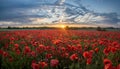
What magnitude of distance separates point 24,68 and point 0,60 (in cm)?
102

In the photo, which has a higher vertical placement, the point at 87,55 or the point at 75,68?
the point at 87,55

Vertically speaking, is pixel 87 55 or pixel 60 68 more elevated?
pixel 87 55

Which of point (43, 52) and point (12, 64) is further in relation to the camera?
point (43, 52)

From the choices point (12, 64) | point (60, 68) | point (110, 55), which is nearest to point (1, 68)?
point (12, 64)

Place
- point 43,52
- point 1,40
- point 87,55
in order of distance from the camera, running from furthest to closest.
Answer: point 1,40
point 43,52
point 87,55

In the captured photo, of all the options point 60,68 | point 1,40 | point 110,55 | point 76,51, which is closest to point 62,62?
point 60,68

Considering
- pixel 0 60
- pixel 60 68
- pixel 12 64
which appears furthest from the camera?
pixel 0 60

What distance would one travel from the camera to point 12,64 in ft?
16.6

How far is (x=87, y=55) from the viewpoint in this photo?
430 cm

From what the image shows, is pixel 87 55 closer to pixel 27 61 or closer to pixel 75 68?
pixel 75 68

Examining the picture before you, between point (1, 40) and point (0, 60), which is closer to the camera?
point (0, 60)

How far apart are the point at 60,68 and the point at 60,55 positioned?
71 centimetres

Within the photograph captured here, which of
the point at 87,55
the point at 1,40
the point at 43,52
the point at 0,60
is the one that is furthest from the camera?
the point at 1,40

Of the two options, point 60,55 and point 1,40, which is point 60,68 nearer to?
point 60,55
